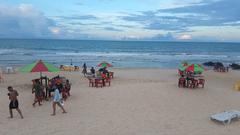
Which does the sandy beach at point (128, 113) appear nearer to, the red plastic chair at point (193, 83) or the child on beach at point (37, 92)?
the child on beach at point (37, 92)

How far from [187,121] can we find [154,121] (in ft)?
3.80

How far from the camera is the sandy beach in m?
8.81

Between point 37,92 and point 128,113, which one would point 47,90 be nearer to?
point 37,92

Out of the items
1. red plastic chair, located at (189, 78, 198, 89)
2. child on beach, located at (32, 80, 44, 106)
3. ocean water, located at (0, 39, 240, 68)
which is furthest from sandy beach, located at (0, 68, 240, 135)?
ocean water, located at (0, 39, 240, 68)

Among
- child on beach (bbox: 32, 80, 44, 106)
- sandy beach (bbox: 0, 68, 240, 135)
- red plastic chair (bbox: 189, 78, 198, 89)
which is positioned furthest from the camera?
red plastic chair (bbox: 189, 78, 198, 89)

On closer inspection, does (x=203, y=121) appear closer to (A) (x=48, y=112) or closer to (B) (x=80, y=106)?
(B) (x=80, y=106)

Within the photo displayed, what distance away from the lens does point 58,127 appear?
8953mm

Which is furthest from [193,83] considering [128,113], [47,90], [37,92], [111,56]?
[111,56]

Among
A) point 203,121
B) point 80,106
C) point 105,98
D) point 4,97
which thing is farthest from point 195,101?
point 4,97

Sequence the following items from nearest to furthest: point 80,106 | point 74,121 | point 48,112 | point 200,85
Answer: point 74,121 → point 48,112 → point 80,106 → point 200,85

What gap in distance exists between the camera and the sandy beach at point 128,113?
8.81 m

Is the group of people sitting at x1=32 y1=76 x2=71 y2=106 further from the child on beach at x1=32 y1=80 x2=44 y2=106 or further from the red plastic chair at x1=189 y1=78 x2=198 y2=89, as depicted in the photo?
the red plastic chair at x1=189 y1=78 x2=198 y2=89

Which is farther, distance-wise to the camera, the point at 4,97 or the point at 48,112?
the point at 4,97

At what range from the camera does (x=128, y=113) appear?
10742mm
